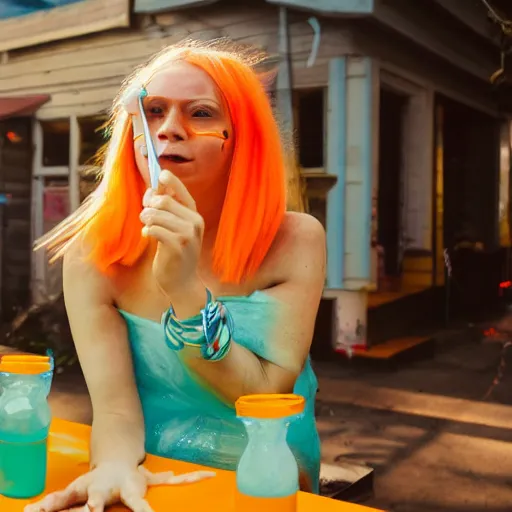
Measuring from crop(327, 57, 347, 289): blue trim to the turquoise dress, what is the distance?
0.45 m

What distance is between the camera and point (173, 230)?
80cm

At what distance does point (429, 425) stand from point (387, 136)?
0.68 meters

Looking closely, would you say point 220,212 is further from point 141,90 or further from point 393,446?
point 393,446

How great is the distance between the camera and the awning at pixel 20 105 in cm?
206

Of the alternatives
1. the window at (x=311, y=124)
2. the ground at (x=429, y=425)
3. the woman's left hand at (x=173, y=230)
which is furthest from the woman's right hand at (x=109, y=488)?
the window at (x=311, y=124)

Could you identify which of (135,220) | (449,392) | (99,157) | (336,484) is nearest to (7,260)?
(99,157)

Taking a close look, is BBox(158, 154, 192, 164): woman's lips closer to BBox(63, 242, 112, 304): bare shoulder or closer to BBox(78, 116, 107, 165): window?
BBox(63, 242, 112, 304): bare shoulder

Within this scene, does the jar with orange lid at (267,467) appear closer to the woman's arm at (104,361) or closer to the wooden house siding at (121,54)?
the woman's arm at (104,361)

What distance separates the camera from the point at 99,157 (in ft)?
5.82

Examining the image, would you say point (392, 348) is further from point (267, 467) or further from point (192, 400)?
point (267, 467)

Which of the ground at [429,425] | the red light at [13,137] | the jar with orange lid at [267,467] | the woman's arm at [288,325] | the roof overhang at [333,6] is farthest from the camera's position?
the red light at [13,137]

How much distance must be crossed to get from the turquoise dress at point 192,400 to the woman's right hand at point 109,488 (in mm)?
187

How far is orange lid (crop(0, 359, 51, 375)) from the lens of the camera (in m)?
0.88

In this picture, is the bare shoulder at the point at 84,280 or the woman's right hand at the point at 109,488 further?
the bare shoulder at the point at 84,280
